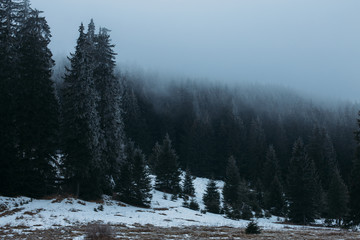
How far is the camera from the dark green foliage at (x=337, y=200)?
4200 cm

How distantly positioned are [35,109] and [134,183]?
1310 centimetres

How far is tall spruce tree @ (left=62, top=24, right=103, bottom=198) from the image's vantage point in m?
27.1

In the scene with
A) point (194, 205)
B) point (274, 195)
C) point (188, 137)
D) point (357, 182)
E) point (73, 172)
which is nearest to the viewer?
point (73, 172)

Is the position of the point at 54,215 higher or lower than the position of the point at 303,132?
lower

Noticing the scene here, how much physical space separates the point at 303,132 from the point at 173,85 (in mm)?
63608

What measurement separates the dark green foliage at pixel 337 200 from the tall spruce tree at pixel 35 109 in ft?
129

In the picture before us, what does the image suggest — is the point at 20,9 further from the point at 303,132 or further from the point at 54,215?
the point at 303,132

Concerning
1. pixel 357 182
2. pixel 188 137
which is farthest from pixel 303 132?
pixel 357 182

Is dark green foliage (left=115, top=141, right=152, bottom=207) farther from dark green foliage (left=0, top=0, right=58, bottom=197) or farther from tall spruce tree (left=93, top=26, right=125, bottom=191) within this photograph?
dark green foliage (left=0, top=0, right=58, bottom=197)

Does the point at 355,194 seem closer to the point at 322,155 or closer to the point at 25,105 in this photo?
the point at 25,105

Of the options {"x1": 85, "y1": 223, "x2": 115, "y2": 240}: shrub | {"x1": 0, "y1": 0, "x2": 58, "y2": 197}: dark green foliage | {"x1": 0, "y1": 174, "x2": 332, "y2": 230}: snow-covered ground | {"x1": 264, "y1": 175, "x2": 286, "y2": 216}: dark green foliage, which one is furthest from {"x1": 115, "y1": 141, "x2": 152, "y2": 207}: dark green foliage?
{"x1": 264, "y1": 175, "x2": 286, "y2": 216}: dark green foliage

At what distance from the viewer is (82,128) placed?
27.4m

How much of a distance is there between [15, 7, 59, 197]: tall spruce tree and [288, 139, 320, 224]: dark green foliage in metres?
32.0

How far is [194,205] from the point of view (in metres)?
36.9
